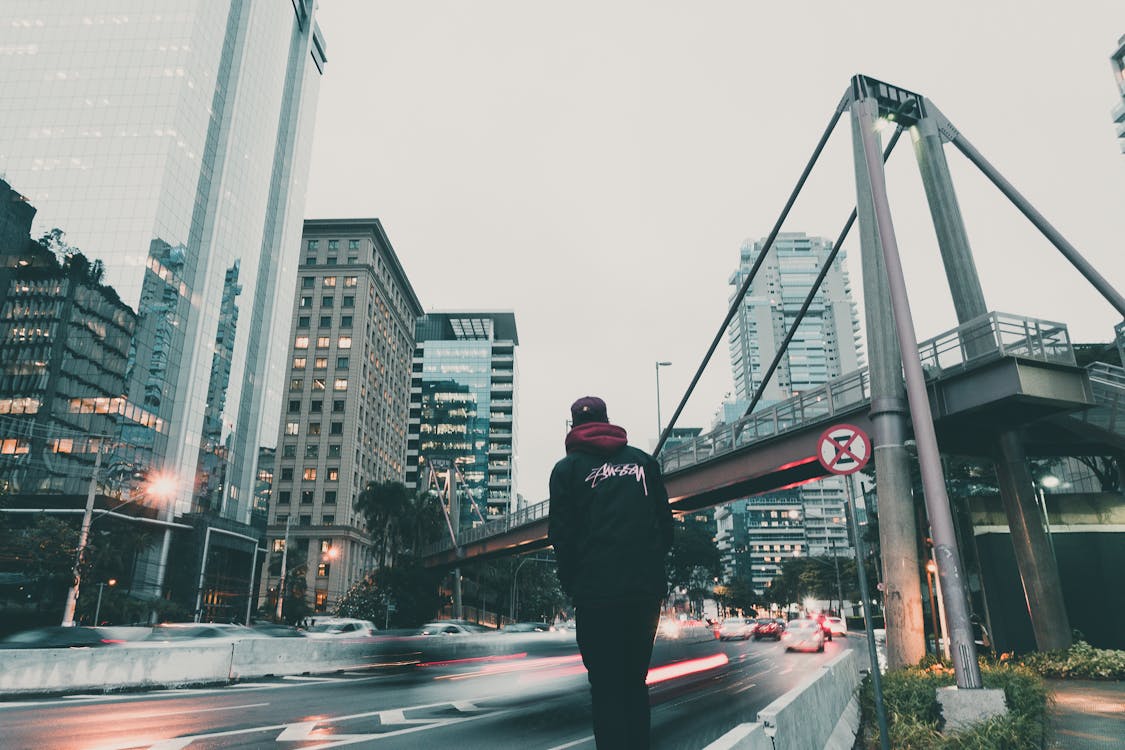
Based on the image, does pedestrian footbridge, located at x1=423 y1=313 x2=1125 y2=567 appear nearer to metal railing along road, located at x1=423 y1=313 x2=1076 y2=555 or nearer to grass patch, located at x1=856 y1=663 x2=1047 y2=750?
metal railing along road, located at x1=423 y1=313 x2=1076 y2=555

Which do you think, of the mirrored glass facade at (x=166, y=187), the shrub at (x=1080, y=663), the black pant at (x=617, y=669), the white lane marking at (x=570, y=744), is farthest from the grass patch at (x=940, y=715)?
the mirrored glass facade at (x=166, y=187)

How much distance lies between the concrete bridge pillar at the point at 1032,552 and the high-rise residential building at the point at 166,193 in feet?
192

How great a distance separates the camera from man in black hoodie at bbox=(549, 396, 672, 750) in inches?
128

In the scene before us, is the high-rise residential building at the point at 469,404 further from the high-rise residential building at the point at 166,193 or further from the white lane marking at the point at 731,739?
the white lane marking at the point at 731,739

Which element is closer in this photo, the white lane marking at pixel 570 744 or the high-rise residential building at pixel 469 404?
the white lane marking at pixel 570 744

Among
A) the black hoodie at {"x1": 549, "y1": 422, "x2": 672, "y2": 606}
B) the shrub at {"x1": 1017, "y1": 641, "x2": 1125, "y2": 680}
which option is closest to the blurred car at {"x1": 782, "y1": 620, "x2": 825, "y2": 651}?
the shrub at {"x1": 1017, "y1": 641, "x2": 1125, "y2": 680}

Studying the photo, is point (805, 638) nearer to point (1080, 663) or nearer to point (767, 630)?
point (1080, 663)

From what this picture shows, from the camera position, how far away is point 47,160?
6294cm

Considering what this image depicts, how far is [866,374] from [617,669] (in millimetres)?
20111

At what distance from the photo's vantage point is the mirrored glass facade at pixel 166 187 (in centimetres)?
5975

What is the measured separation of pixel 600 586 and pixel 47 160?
79.1m

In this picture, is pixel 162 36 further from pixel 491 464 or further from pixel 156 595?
pixel 491 464

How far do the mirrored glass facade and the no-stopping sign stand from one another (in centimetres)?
6246

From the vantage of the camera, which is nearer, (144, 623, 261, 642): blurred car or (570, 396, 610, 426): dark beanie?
(570, 396, 610, 426): dark beanie
